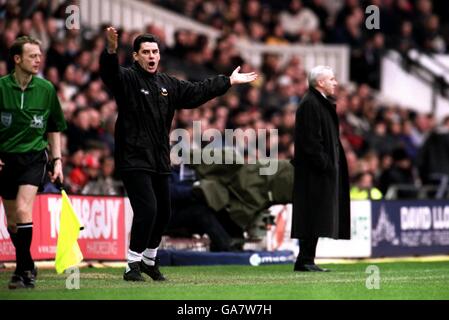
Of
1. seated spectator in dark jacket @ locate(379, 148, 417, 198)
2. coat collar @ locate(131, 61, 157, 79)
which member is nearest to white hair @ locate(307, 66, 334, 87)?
coat collar @ locate(131, 61, 157, 79)

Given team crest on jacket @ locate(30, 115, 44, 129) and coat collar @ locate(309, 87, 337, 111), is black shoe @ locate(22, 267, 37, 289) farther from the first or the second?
coat collar @ locate(309, 87, 337, 111)

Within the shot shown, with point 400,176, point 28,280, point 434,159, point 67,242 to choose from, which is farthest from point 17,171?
point 434,159

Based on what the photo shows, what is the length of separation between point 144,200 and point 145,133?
0.69m

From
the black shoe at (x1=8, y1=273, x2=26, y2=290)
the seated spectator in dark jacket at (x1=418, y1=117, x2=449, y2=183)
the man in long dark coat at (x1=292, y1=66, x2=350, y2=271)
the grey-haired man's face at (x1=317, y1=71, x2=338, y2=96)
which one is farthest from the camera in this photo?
the seated spectator in dark jacket at (x1=418, y1=117, x2=449, y2=183)

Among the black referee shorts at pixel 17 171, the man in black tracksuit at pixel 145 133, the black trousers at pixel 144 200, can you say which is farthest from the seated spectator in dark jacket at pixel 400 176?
the black referee shorts at pixel 17 171

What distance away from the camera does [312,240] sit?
15.3 metres

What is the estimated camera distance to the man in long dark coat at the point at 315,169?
50.0 ft

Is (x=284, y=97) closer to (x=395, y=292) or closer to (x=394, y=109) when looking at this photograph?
(x=394, y=109)

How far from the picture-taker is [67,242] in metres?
13.5

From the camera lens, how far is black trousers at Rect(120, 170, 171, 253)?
12953mm

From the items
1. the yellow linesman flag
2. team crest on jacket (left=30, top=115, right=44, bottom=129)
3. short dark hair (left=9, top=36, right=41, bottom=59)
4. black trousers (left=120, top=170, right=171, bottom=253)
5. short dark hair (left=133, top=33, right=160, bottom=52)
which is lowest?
the yellow linesman flag

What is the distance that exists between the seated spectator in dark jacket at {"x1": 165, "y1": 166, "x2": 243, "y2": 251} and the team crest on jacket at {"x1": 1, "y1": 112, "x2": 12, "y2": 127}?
519 cm

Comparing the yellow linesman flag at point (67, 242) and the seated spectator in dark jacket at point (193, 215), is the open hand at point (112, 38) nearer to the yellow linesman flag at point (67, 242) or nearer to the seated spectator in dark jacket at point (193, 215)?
the yellow linesman flag at point (67, 242)
